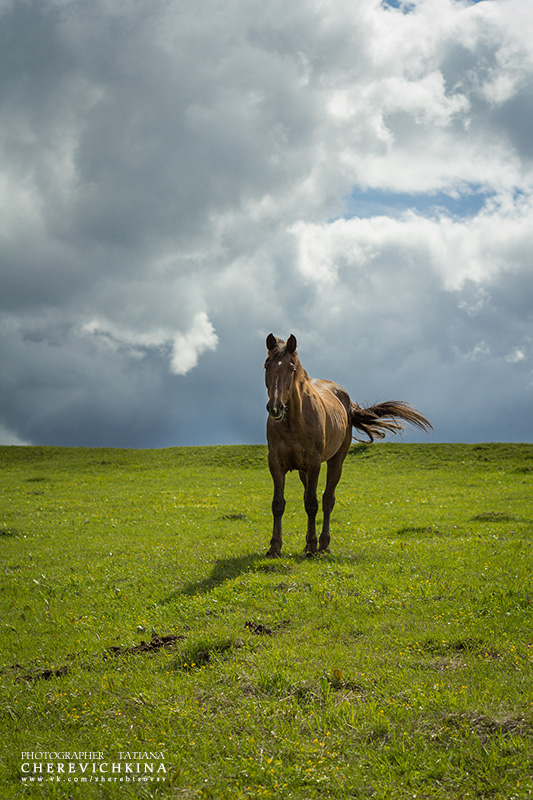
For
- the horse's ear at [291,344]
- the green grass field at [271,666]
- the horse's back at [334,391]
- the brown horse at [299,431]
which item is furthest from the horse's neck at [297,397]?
the green grass field at [271,666]

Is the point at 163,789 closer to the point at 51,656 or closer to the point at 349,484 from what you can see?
the point at 51,656

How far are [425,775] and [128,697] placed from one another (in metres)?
3.47

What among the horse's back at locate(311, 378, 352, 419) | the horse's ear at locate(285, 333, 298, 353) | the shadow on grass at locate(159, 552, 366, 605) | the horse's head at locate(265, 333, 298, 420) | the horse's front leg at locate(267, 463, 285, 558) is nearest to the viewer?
the shadow on grass at locate(159, 552, 366, 605)

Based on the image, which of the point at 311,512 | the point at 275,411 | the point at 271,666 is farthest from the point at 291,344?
the point at 271,666

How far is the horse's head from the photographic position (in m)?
11.3

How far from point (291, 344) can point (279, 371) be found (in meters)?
0.82

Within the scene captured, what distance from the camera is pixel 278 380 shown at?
1169 centimetres

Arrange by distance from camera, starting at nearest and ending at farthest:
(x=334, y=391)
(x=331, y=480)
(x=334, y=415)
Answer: (x=334, y=415)
(x=331, y=480)
(x=334, y=391)

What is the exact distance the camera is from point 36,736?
20.9ft

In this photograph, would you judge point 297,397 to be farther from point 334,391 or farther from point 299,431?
point 334,391

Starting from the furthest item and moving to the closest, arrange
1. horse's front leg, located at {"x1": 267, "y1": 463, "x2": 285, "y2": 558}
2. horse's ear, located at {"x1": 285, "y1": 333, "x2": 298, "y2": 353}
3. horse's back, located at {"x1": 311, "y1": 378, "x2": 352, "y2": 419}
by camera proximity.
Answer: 1. horse's back, located at {"x1": 311, "y1": 378, "x2": 352, "y2": 419}
2. horse's front leg, located at {"x1": 267, "y1": 463, "x2": 285, "y2": 558}
3. horse's ear, located at {"x1": 285, "y1": 333, "x2": 298, "y2": 353}

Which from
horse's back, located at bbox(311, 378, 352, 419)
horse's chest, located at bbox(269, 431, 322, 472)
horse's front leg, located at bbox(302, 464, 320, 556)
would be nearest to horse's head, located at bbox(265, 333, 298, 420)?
horse's chest, located at bbox(269, 431, 322, 472)

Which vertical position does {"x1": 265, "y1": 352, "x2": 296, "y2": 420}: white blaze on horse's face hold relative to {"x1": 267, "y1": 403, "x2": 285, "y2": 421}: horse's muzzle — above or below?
Answer: above

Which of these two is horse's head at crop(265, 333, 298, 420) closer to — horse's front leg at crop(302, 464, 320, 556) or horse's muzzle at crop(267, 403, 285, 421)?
horse's muzzle at crop(267, 403, 285, 421)
